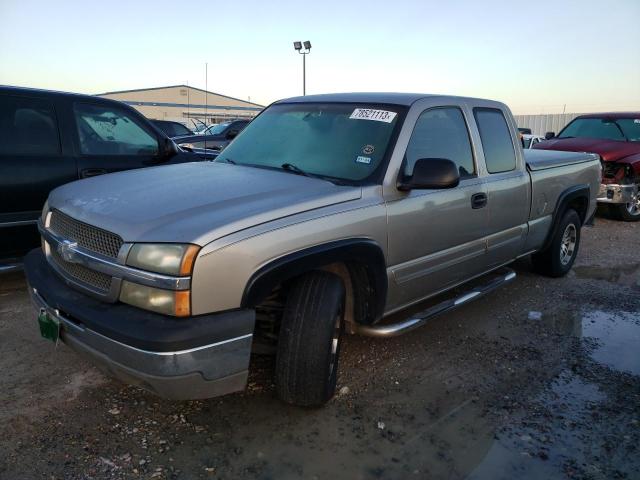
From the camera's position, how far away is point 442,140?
151 inches

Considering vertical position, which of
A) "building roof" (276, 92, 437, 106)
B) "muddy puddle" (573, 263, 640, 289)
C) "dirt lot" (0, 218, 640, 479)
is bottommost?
"dirt lot" (0, 218, 640, 479)

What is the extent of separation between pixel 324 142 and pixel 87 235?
1.62 metres

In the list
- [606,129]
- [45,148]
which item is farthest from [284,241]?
[606,129]

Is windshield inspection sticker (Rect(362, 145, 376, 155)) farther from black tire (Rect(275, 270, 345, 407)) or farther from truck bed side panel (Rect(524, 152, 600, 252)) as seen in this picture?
truck bed side panel (Rect(524, 152, 600, 252))

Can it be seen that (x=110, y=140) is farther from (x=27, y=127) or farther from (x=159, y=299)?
(x=159, y=299)

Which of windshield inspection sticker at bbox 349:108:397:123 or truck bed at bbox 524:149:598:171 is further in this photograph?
truck bed at bbox 524:149:598:171

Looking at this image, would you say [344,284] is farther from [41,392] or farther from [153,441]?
[41,392]

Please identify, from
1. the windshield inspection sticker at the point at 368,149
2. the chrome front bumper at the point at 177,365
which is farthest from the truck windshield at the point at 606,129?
the chrome front bumper at the point at 177,365

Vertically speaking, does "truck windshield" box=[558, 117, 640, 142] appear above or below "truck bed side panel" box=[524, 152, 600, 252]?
above

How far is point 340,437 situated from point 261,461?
448mm

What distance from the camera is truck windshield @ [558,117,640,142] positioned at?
32.0 ft

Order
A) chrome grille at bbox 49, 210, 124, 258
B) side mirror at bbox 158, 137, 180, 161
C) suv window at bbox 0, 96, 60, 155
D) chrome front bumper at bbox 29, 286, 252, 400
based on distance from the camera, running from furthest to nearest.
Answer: side mirror at bbox 158, 137, 180, 161, suv window at bbox 0, 96, 60, 155, chrome grille at bbox 49, 210, 124, 258, chrome front bumper at bbox 29, 286, 252, 400

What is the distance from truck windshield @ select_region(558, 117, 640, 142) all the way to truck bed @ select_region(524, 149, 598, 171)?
446 cm

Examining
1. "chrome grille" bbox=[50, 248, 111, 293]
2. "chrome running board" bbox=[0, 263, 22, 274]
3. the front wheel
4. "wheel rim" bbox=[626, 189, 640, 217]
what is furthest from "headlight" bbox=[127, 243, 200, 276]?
"wheel rim" bbox=[626, 189, 640, 217]
